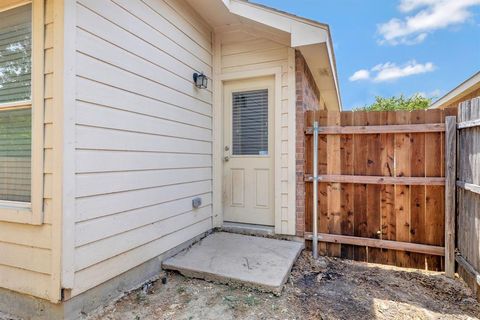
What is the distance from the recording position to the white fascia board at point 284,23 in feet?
10.1

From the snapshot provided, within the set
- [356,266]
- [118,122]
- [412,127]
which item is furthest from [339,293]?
[118,122]

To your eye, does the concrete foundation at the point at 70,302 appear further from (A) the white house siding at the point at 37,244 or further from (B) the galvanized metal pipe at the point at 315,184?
(B) the galvanized metal pipe at the point at 315,184

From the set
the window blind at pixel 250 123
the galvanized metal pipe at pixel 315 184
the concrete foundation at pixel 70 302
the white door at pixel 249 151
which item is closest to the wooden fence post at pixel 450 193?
the galvanized metal pipe at pixel 315 184

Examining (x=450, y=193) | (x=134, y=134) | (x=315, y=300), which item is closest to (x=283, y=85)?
(x=134, y=134)

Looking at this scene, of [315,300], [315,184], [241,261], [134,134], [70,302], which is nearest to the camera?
[70,302]

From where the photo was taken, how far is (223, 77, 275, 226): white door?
3.70m

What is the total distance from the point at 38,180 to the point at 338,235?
316cm

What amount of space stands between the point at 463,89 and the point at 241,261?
6605 millimetres

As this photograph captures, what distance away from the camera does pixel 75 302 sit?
1916 mm

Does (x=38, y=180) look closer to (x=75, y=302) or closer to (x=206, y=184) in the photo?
(x=75, y=302)

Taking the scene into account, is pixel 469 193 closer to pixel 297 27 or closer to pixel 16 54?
pixel 297 27

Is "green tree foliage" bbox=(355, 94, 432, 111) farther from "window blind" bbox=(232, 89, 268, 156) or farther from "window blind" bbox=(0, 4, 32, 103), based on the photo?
"window blind" bbox=(0, 4, 32, 103)

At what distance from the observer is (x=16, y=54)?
2.03 meters

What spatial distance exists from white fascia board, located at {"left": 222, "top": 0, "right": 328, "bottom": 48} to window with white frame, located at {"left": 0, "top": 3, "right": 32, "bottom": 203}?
2174mm
